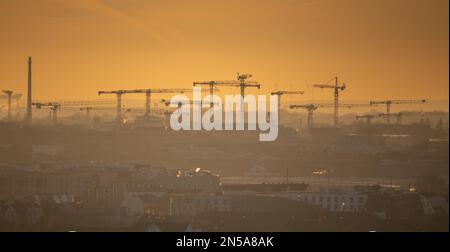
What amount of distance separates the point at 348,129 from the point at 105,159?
782 inches

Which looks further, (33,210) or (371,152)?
(371,152)

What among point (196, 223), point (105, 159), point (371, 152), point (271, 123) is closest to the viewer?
point (196, 223)

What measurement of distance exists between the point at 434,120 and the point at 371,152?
24857 millimetres

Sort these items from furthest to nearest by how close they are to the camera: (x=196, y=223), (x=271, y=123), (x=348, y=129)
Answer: (x=271, y=123)
(x=348, y=129)
(x=196, y=223)

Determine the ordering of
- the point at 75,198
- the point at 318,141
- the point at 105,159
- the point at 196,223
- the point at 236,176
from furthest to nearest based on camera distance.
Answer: the point at 318,141
the point at 105,159
the point at 236,176
the point at 75,198
the point at 196,223

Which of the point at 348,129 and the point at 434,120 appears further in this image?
the point at 434,120

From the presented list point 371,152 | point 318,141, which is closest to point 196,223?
point 371,152

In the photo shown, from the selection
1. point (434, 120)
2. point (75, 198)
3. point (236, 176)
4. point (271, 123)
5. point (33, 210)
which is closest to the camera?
point (33, 210)

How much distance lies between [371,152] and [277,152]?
292 cm

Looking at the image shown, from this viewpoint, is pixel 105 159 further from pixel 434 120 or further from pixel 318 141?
pixel 434 120

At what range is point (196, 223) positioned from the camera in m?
28.3
